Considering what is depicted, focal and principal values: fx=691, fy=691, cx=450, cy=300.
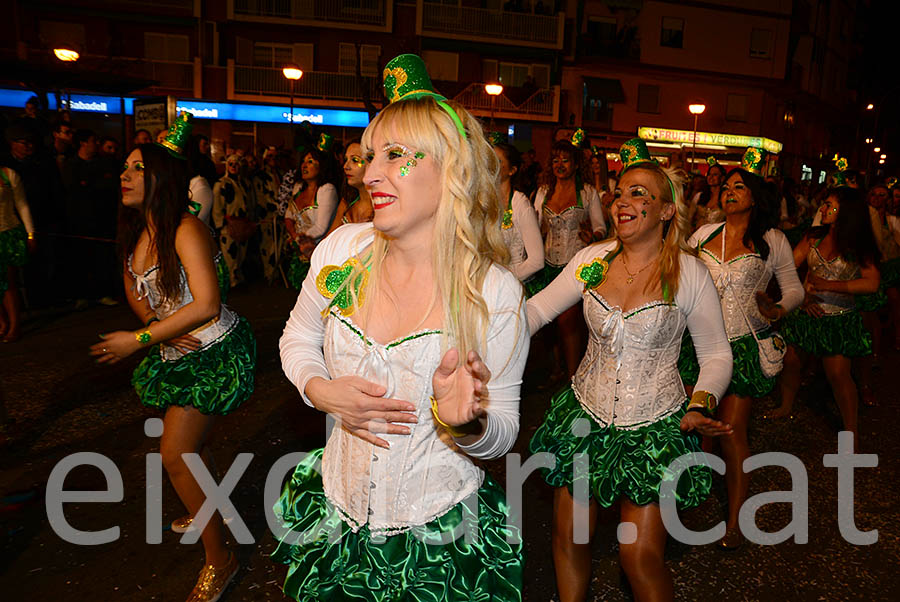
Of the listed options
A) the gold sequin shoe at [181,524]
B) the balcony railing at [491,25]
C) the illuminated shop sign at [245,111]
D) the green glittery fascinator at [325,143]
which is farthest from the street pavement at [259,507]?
the balcony railing at [491,25]

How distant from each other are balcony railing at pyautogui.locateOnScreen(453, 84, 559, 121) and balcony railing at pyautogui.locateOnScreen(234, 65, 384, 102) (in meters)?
3.94

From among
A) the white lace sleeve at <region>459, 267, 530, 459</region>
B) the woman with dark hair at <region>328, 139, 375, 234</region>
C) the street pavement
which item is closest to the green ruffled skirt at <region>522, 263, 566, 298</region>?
the street pavement

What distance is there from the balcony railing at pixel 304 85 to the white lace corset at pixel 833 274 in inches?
895

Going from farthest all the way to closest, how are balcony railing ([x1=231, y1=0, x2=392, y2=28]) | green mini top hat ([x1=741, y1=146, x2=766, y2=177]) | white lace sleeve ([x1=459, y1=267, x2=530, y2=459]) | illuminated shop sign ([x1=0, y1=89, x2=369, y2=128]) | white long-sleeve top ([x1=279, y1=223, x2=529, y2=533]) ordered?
balcony railing ([x1=231, y1=0, x2=392, y2=28])
illuminated shop sign ([x1=0, y1=89, x2=369, y2=128])
green mini top hat ([x1=741, y1=146, x2=766, y2=177])
white long-sleeve top ([x1=279, y1=223, x2=529, y2=533])
white lace sleeve ([x1=459, y1=267, x2=530, y2=459])

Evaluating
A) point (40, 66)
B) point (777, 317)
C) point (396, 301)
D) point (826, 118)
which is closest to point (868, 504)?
point (777, 317)

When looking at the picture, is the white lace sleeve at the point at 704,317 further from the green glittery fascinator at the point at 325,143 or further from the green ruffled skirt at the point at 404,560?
the green glittery fascinator at the point at 325,143

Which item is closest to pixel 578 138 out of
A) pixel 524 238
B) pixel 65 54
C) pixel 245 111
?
pixel 524 238

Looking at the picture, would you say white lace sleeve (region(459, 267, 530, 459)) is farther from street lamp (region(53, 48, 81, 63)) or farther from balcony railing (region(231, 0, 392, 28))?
balcony railing (region(231, 0, 392, 28))

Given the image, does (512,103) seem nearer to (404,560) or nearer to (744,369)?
(744,369)

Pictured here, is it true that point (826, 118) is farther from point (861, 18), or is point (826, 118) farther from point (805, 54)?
point (861, 18)

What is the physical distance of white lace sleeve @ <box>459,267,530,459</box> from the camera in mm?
1890

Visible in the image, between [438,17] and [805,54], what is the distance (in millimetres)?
22601

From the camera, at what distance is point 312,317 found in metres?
2.27

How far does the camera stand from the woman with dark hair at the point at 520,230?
546 centimetres
